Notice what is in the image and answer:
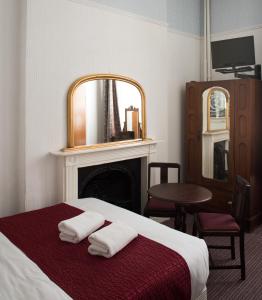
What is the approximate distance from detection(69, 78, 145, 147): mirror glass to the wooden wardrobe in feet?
3.04

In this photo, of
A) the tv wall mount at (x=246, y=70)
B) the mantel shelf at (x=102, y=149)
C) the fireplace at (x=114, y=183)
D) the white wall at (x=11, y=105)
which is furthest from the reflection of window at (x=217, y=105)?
the white wall at (x=11, y=105)

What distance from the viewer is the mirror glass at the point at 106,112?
2.92m

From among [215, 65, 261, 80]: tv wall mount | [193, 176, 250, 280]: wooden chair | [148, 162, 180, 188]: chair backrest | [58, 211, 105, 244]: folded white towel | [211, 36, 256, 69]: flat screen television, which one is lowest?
[193, 176, 250, 280]: wooden chair

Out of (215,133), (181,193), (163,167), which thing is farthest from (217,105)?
(181,193)

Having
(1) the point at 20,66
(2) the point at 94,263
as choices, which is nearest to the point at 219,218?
(2) the point at 94,263

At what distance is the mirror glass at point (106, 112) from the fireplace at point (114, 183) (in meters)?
0.29

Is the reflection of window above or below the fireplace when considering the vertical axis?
above

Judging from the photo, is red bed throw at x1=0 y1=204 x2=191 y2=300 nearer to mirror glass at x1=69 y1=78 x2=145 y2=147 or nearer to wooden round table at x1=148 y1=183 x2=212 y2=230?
wooden round table at x1=148 y1=183 x2=212 y2=230

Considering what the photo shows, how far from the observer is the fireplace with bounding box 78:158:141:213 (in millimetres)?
3088

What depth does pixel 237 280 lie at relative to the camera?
2.59 meters

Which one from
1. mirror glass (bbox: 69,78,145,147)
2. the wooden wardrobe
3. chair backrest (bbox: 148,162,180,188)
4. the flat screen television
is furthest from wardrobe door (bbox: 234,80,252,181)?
mirror glass (bbox: 69,78,145,147)

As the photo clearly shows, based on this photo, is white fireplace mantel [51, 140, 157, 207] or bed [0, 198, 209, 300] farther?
white fireplace mantel [51, 140, 157, 207]

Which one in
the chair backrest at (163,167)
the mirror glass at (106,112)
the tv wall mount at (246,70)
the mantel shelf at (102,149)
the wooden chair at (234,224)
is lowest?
the wooden chair at (234,224)

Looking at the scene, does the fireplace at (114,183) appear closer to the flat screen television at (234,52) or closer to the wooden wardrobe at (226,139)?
the wooden wardrobe at (226,139)
